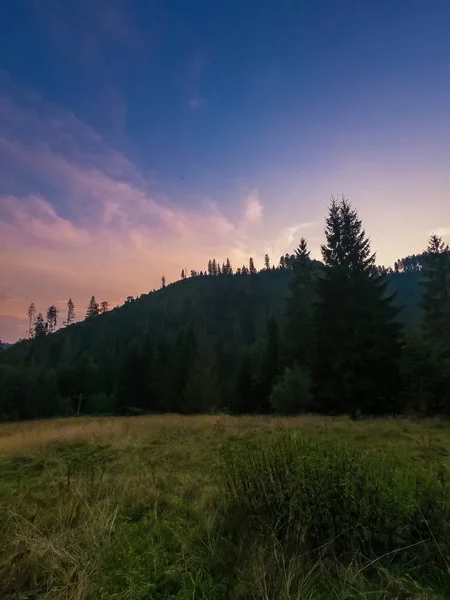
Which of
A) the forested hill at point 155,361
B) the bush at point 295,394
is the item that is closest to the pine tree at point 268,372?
the forested hill at point 155,361

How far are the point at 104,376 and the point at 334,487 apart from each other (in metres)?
67.5

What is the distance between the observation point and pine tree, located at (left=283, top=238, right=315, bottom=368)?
30.4 metres

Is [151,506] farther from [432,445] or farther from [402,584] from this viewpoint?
[432,445]

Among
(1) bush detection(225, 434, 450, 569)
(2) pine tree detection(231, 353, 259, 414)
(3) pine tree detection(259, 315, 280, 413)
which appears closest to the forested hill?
(2) pine tree detection(231, 353, 259, 414)

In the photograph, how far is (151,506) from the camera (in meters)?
Answer: 4.60

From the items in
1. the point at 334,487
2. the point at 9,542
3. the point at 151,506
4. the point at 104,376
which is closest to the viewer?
the point at 9,542

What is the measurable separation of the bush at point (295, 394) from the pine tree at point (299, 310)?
5660mm

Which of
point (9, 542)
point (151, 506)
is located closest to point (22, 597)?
point (9, 542)

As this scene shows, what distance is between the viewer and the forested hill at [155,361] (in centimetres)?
4403

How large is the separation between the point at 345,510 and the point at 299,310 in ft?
100

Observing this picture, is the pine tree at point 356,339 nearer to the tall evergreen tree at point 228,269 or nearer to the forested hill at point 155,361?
the forested hill at point 155,361

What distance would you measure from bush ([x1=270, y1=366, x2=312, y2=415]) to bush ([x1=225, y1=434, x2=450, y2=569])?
738 inches

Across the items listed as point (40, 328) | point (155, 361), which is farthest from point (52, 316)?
point (155, 361)

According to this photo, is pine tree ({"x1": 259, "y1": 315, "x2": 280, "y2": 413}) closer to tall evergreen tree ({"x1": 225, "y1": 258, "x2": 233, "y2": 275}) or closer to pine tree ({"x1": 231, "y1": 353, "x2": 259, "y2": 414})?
pine tree ({"x1": 231, "y1": 353, "x2": 259, "y2": 414})
